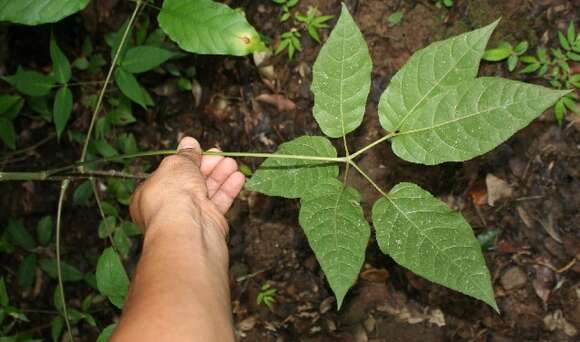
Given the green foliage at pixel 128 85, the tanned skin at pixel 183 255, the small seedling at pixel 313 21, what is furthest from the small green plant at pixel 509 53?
the green foliage at pixel 128 85

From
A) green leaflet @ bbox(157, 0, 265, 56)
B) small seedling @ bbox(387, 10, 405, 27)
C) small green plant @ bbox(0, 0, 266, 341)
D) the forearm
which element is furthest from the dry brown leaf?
the forearm

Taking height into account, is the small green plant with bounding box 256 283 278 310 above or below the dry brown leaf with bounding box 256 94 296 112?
below

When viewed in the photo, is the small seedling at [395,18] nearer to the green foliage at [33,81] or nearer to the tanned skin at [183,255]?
the tanned skin at [183,255]

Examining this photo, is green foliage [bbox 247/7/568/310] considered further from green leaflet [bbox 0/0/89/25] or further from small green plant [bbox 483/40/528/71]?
small green plant [bbox 483/40/528/71]

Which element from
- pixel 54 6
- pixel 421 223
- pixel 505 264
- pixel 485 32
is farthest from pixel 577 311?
pixel 54 6

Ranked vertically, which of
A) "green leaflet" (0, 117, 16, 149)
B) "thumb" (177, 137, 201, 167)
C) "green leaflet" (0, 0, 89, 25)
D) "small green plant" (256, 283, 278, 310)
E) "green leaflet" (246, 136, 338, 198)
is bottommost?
"small green plant" (256, 283, 278, 310)

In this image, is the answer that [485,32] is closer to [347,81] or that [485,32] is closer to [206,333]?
[347,81]
